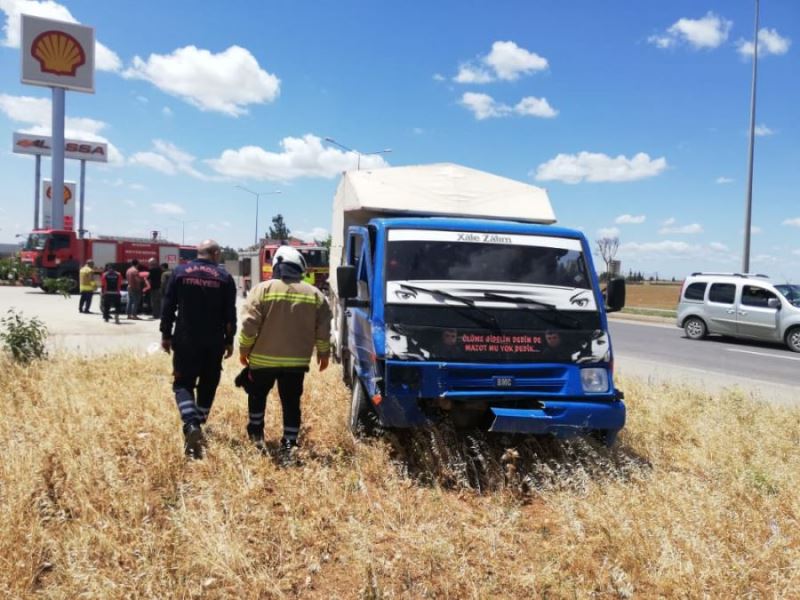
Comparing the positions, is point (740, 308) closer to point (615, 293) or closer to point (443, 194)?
point (443, 194)

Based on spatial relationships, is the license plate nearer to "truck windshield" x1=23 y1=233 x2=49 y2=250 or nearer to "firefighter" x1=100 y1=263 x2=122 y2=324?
"firefighter" x1=100 y1=263 x2=122 y2=324

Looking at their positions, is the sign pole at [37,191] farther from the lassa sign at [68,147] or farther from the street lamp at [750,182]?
the street lamp at [750,182]

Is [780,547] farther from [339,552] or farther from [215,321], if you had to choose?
[215,321]

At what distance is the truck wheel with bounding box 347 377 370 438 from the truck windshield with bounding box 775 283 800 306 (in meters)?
13.7

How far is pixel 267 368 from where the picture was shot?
188 inches

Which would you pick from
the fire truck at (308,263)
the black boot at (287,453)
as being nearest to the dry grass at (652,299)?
the fire truck at (308,263)

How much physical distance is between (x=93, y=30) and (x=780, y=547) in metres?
46.2

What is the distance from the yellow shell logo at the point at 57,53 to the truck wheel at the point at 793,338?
41.1m

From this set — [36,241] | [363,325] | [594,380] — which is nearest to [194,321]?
[363,325]

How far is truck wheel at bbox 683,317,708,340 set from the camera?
16891 millimetres

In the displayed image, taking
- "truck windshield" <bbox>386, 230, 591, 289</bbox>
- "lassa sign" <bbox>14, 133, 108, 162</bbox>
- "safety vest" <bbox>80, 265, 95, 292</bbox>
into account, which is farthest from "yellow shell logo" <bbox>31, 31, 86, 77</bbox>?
"truck windshield" <bbox>386, 230, 591, 289</bbox>

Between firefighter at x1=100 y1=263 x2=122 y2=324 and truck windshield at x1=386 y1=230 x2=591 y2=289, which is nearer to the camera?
truck windshield at x1=386 y1=230 x2=591 y2=289

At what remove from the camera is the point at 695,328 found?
17.1 m

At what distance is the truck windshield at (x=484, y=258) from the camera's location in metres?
5.13
